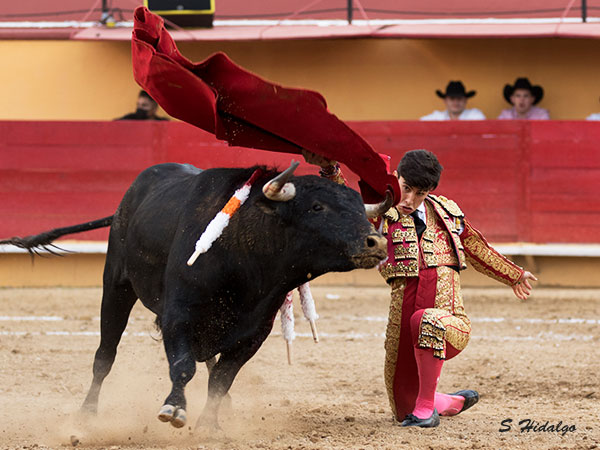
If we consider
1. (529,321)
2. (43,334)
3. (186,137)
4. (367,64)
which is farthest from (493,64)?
(43,334)

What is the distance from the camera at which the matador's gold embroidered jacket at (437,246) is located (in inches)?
147

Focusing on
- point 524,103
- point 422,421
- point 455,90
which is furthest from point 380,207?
point 524,103

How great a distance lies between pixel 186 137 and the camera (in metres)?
8.10

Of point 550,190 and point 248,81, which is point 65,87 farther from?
point 248,81

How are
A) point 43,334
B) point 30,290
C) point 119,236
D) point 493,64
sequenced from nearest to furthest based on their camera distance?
point 119,236
point 43,334
point 30,290
point 493,64

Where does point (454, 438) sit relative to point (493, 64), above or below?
below

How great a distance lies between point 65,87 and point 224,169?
241 inches

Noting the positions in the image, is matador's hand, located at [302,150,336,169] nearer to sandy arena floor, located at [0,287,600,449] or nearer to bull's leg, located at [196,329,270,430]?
bull's leg, located at [196,329,270,430]

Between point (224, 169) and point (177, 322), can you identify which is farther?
point (224, 169)

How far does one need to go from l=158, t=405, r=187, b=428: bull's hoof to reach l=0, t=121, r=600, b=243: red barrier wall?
4.73 metres

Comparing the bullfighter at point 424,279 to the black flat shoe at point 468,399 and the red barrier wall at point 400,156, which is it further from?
the red barrier wall at point 400,156

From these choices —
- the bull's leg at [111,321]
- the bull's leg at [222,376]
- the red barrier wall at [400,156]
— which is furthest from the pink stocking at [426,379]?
the red barrier wall at [400,156]

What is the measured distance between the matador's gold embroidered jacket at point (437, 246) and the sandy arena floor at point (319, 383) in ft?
1.74

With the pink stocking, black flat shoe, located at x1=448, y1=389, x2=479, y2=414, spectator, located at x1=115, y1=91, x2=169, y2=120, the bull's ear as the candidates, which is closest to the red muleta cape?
the bull's ear
